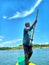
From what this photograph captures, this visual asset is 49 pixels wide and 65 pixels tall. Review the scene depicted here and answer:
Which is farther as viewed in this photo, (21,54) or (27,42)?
(21,54)

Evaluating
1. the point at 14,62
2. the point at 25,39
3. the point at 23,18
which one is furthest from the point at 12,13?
the point at 14,62

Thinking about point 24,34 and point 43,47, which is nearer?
point 24,34

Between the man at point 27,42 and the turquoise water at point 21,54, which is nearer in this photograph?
the man at point 27,42

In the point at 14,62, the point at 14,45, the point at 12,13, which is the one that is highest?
the point at 12,13

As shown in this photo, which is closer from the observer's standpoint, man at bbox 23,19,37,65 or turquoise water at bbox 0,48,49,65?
man at bbox 23,19,37,65

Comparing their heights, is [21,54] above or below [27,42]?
below

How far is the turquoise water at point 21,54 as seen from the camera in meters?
4.62

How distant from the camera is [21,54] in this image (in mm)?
4586

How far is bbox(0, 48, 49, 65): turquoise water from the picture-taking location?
15.1 feet

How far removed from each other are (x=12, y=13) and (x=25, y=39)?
55 centimetres

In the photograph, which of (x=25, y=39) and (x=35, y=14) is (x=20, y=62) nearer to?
(x=25, y=39)

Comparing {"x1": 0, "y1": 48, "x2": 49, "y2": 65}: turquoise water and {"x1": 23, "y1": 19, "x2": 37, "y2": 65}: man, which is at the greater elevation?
{"x1": 23, "y1": 19, "x2": 37, "y2": 65}: man

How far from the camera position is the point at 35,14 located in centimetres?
466

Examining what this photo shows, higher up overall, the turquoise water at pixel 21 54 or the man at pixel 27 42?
the man at pixel 27 42
